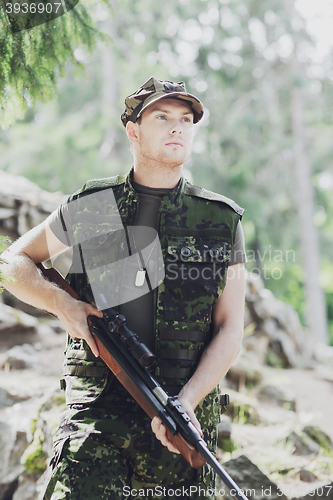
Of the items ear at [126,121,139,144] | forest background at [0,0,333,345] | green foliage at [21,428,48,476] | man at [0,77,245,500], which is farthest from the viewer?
forest background at [0,0,333,345]

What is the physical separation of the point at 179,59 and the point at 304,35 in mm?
4440

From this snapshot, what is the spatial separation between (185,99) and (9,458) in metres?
2.94

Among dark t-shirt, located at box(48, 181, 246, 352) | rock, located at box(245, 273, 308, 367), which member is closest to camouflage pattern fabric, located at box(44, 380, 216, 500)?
dark t-shirt, located at box(48, 181, 246, 352)

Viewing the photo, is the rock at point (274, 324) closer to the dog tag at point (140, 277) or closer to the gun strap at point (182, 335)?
the gun strap at point (182, 335)

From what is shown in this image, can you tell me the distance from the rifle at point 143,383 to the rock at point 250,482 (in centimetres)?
124

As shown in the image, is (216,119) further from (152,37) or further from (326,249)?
(326,249)

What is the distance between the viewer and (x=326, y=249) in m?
18.9

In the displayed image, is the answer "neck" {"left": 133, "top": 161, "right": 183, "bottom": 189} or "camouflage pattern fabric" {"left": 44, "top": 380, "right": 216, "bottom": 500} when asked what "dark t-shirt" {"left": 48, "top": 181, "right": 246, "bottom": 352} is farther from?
"camouflage pattern fabric" {"left": 44, "top": 380, "right": 216, "bottom": 500}

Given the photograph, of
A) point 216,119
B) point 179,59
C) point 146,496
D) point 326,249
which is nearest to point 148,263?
point 146,496

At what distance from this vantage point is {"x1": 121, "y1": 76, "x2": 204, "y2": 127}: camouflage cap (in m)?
2.45

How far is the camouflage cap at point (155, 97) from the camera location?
2452 millimetres

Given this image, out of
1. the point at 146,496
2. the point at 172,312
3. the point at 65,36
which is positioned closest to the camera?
the point at 146,496

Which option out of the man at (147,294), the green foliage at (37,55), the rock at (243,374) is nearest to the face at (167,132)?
the man at (147,294)

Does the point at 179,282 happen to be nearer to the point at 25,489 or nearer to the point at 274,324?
the point at 25,489
